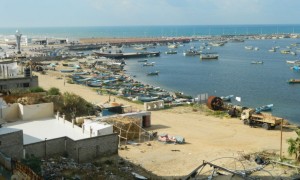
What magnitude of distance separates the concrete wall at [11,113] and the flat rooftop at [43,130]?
1.97ft

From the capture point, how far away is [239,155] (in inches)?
912

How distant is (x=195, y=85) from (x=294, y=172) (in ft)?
141

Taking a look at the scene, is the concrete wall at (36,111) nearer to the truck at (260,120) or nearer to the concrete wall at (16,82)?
the concrete wall at (16,82)

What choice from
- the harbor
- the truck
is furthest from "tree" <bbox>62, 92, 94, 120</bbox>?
the truck

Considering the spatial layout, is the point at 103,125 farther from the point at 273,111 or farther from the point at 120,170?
the point at 273,111

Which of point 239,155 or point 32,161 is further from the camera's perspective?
point 239,155

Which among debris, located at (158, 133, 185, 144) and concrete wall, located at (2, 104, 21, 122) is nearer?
concrete wall, located at (2, 104, 21, 122)

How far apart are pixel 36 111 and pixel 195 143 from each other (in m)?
10.6

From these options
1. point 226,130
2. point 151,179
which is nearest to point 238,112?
point 226,130

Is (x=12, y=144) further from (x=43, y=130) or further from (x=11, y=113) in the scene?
(x=11, y=113)

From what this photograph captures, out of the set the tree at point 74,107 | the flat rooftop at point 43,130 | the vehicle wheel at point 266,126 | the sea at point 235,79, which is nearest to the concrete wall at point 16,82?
the tree at point 74,107

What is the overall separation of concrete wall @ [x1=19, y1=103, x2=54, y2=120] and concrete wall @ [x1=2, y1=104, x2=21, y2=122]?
388mm

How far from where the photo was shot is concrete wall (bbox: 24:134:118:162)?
19000mm

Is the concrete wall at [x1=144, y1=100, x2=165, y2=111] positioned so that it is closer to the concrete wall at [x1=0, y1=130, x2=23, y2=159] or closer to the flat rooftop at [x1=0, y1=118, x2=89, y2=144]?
the flat rooftop at [x1=0, y1=118, x2=89, y2=144]
